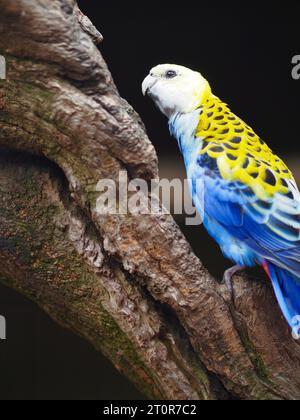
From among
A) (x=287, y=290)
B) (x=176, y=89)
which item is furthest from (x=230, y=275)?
(x=176, y=89)

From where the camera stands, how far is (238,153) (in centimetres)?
166

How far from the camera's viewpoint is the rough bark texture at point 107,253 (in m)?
1.45

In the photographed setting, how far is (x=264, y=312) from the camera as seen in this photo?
1604mm

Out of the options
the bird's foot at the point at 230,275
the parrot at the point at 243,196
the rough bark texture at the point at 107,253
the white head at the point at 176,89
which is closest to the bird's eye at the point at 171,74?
the white head at the point at 176,89

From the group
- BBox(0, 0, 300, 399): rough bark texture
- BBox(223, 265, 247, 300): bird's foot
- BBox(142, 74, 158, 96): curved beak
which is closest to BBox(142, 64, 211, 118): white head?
BBox(142, 74, 158, 96): curved beak

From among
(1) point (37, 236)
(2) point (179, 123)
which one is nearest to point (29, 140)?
(1) point (37, 236)

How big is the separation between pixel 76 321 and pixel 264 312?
486 millimetres

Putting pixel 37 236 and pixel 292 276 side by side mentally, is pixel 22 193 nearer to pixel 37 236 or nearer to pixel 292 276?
pixel 37 236

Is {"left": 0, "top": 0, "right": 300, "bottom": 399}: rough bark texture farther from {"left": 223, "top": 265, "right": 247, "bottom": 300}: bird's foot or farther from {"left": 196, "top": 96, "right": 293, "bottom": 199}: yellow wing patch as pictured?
{"left": 196, "top": 96, "right": 293, "bottom": 199}: yellow wing patch

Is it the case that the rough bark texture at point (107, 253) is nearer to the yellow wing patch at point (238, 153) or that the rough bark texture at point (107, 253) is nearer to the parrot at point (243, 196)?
the parrot at point (243, 196)

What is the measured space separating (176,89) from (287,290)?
0.67 metres

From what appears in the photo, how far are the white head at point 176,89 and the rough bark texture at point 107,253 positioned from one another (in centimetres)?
33

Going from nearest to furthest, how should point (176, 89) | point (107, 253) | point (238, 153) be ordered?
point (107, 253) < point (238, 153) < point (176, 89)

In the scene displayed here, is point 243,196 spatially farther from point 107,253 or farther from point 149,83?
point 149,83
